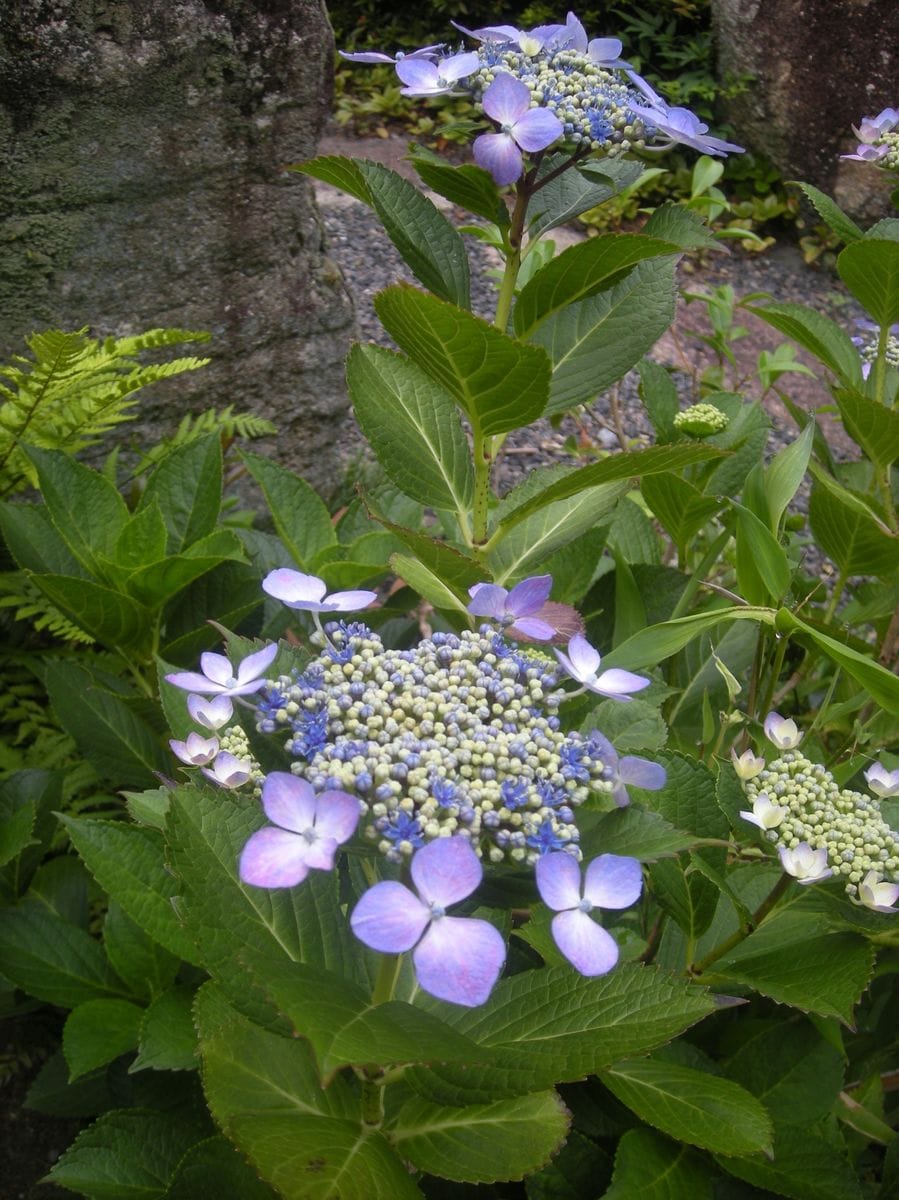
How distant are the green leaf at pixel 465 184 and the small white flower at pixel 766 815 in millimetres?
631

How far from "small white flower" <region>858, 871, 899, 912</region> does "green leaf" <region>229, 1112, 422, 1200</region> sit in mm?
459

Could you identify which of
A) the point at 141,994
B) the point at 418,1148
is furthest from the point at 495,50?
the point at 141,994

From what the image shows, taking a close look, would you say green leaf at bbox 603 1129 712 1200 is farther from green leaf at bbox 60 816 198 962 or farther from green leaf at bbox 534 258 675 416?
green leaf at bbox 534 258 675 416

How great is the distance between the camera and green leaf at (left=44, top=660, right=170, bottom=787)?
1.38 metres

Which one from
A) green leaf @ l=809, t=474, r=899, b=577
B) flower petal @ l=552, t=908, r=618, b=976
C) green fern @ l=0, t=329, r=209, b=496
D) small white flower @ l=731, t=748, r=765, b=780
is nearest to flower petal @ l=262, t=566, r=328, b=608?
flower petal @ l=552, t=908, r=618, b=976

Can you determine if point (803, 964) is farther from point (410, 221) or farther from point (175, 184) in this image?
point (175, 184)

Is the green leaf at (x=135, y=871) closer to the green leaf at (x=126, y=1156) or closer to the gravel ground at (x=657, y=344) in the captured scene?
the green leaf at (x=126, y=1156)

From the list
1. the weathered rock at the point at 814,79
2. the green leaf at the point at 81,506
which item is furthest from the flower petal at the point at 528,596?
the weathered rock at the point at 814,79

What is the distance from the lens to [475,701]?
0.73 m

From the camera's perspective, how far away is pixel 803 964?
0.99 metres

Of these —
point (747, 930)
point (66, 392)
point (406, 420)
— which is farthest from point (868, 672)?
point (66, 392)

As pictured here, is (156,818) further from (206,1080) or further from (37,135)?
(37,135)

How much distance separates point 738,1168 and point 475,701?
0.66m

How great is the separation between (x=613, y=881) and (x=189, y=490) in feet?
3.66
